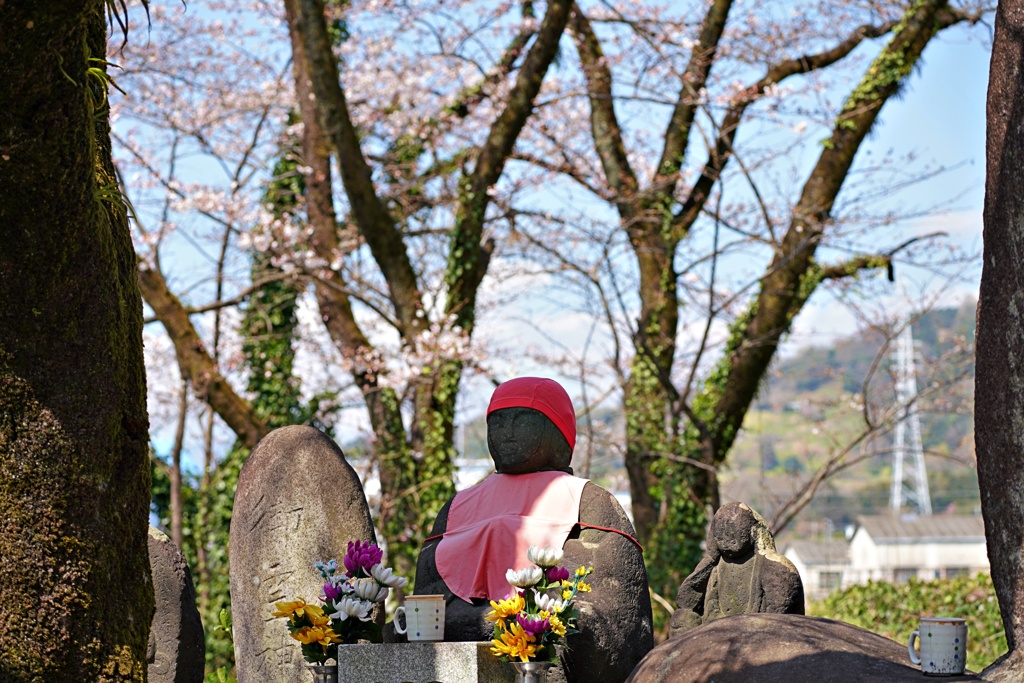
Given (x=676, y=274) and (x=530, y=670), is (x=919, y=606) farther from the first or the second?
(x=530, y=670)

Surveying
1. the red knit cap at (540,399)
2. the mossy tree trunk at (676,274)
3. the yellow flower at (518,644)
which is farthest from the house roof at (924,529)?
the yellow flower at (518,644)

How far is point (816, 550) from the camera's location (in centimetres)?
3884

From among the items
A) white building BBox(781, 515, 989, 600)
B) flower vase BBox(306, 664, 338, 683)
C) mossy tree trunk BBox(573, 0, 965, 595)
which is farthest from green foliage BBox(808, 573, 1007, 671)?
white building BBox(781, 515, 989, 600)

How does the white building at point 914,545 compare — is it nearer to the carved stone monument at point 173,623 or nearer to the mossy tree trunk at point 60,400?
the carved stone monument at point 173,623

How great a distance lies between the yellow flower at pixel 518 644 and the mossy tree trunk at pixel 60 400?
1.36 meters

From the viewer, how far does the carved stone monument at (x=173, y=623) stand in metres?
5.64

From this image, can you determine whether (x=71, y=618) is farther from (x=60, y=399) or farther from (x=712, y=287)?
(x=712, y=287)

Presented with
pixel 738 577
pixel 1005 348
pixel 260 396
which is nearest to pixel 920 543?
pixel 260 396

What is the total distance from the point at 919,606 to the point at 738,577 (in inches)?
296

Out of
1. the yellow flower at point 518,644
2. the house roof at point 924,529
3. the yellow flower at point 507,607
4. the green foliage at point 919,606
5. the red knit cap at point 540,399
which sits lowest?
the green foliage at point 919,606

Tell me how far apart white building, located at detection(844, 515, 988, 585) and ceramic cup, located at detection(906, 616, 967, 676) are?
126 feet

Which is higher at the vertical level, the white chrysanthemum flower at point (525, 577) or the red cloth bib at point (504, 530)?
the red cloth bib at point (504, 530)

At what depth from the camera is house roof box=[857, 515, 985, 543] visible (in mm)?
41781

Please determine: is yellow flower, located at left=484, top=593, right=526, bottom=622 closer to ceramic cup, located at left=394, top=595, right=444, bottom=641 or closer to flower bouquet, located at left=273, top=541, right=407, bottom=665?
ceramic cup, located at left=394, top=595, right=444, bottom=641
